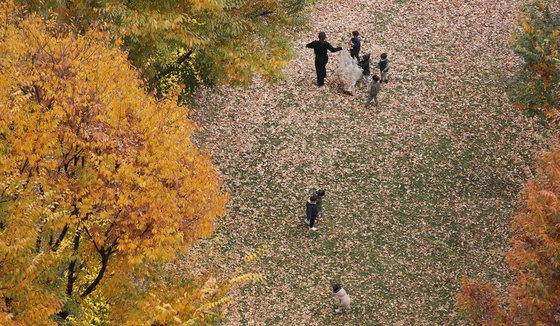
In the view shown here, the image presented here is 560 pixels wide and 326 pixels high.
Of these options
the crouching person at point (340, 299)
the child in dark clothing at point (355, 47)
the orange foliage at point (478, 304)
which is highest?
the child in dark clothing at point (355, 47)

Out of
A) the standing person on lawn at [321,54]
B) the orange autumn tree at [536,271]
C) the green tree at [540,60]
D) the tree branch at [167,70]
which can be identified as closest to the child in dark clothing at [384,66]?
the standing person on lawn at [321,54]

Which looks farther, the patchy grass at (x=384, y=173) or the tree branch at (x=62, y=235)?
the patchy grass at (x=384, y=173)

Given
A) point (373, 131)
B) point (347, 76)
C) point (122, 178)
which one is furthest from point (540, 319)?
point (347, 76)

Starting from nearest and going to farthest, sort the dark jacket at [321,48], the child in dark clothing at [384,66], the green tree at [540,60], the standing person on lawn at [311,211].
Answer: the green tree at [540,60]
the standing person on lawn at [311,211]
the dark jacket at [321,48]
the child in dark clothing at [384,66]

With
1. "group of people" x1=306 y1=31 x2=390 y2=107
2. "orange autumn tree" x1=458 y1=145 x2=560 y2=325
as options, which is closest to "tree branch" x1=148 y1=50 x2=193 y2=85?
"group of people" x1=306 y1=31 x2=390 y2=107

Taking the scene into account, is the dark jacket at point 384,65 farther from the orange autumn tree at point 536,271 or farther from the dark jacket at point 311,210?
the orange autumn tree at point 536,271

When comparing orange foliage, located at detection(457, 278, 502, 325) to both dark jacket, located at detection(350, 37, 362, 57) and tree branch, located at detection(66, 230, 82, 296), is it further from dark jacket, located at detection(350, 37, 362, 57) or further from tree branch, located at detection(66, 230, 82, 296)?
dark jacket, located at detection(350, 37, 362, 57)

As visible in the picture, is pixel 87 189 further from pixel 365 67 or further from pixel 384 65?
pixel 384 65
